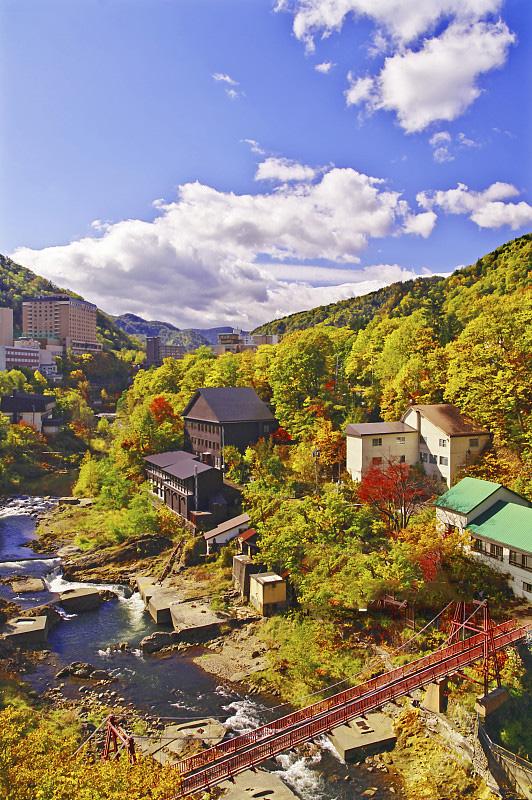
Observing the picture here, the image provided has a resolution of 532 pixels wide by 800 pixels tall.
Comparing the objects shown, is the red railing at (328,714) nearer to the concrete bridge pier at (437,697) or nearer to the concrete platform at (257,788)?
the concrete bridge pier at (437,697)

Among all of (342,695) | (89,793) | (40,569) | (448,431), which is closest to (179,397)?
(40,569)

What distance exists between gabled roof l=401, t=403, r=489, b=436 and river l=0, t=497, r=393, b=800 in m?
16.9

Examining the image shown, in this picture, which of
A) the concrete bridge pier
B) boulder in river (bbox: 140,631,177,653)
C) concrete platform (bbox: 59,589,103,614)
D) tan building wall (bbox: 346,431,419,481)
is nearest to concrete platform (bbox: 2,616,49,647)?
concrete platform (bbox: 59,589,103,614)

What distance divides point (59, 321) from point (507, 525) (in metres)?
118

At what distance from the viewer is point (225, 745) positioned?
48.8 feet

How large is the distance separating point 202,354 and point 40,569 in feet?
111

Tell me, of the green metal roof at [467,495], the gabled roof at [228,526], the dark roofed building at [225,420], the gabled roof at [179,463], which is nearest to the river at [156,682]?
the gabled roof at [228,526]

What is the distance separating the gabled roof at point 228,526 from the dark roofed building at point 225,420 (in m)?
8.44

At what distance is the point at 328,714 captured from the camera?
612 inches

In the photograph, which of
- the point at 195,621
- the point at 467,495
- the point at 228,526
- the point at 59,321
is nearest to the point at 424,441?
the point at 467,495

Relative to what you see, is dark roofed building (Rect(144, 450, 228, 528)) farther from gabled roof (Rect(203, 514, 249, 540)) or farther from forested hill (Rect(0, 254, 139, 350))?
forested hill (Rect(0, 254, 139, 350))

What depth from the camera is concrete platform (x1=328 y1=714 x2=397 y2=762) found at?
1664 cm

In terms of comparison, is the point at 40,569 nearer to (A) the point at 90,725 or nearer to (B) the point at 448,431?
(A) the point at 90,725

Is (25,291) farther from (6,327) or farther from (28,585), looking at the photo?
(28,585)
